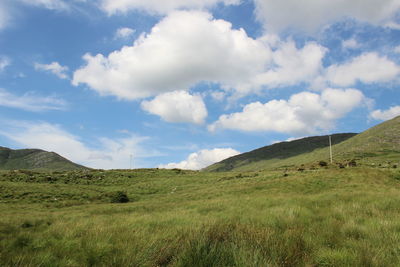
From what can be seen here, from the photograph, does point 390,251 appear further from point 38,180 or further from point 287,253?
point 38,180

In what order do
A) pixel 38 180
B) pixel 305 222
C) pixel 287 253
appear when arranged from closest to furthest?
pixel 287 253 → pixel 305 222 → pixel 38 180

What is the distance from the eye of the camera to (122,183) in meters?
57.3

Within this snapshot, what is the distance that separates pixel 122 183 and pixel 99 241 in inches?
2141

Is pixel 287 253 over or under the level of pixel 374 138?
under

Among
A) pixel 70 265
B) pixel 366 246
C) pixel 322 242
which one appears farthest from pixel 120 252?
pixel 366 246

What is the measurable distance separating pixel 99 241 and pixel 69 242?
592mm

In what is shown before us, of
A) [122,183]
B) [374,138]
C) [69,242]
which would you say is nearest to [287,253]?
[69,242]

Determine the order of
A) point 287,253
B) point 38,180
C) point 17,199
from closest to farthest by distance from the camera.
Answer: point 287,253
point 17,199
point 38,180

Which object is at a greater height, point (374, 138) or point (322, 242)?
point (374, 138)

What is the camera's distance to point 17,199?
115 ft

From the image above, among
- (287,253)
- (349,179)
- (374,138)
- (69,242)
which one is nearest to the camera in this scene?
(287,253)

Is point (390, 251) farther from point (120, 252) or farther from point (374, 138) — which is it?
point (374, 138)

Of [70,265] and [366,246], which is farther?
[366,246]

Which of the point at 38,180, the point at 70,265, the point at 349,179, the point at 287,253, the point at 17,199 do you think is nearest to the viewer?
the point at 70,265
